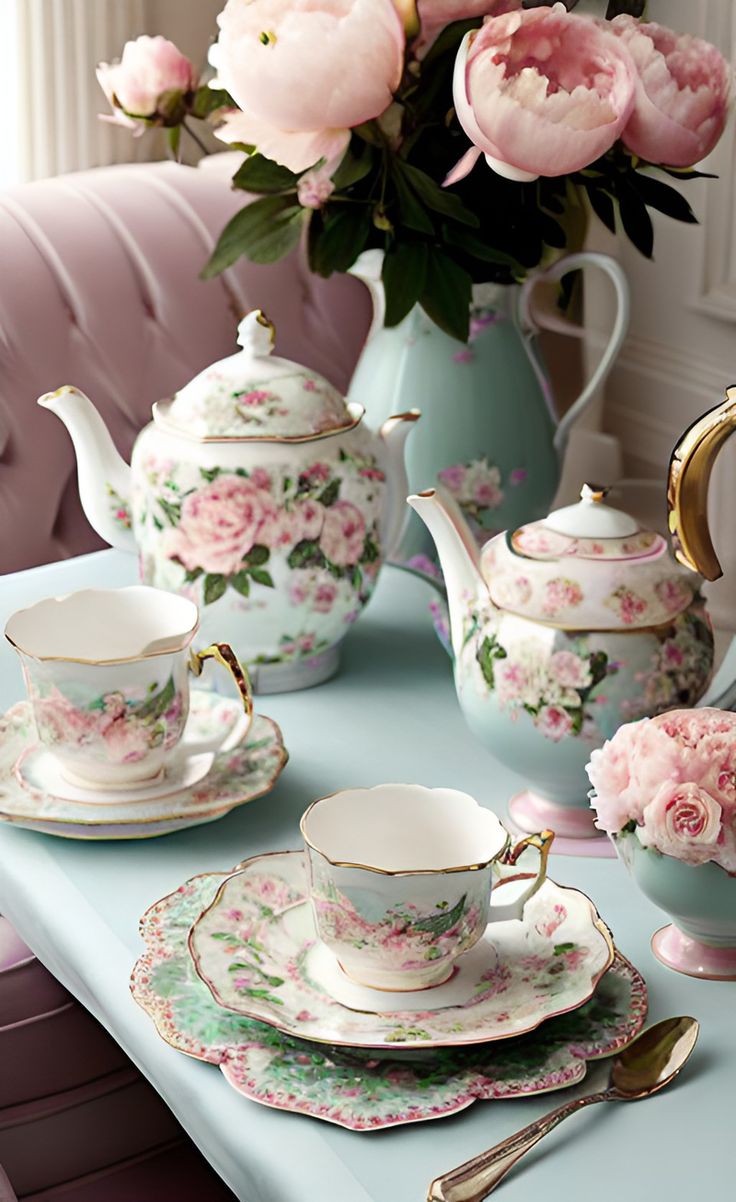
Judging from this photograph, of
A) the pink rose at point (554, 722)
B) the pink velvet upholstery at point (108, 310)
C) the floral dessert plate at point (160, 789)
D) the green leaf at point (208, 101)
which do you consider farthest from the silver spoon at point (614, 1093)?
the pink velvet upholstery at point (108, 310)

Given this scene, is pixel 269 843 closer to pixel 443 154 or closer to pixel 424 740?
pixel 424 740

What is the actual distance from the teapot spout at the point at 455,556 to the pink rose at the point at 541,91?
23cm

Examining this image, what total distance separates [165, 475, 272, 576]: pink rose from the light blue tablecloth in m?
0.12

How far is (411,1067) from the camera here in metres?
0.69

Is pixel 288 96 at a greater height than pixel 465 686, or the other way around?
pixel 288 96

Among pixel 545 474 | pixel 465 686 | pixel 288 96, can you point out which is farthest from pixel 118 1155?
pixel 288 96

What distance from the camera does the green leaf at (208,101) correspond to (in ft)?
4.03

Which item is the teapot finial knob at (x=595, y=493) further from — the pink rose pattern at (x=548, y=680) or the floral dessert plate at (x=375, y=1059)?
the floral dessert plate at (x=375, y=1059)

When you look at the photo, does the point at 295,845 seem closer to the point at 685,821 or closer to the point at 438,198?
the point at 685,821

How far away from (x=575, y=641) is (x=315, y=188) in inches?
16.6

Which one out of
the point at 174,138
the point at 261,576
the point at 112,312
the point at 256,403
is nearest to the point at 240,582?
the point at 261,576

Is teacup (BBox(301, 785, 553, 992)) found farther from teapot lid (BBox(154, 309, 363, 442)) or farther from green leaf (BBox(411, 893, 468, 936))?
teapot lid (BBox(154, 309, 363, 442))

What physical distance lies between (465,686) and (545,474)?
0.37 metres

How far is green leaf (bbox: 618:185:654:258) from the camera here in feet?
3.71
